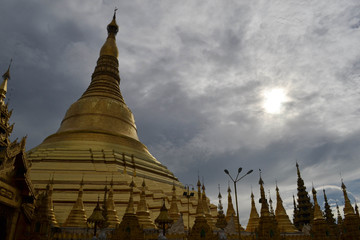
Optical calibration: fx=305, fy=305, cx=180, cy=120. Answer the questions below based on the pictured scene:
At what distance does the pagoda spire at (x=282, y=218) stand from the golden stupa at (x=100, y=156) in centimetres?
560

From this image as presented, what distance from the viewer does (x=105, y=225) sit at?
1680 centimetres

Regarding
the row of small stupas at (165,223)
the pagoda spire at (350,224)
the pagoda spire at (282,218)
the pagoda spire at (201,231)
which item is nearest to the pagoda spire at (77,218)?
the row of small stupas at (165,223)

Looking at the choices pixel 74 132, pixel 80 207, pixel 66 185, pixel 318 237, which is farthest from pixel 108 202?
pixel 74 132

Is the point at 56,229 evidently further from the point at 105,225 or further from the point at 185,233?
the point at 185,233

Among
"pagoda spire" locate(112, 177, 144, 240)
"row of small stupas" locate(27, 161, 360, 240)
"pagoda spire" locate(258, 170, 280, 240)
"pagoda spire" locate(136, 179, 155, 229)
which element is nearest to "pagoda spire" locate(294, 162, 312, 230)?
"row of small stupas" locate(27, 161, 360, 240)

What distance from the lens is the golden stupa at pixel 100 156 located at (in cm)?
2270

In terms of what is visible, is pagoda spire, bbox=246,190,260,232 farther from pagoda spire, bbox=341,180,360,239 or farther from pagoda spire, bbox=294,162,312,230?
pagoda spire, bbox=294,162,312,230

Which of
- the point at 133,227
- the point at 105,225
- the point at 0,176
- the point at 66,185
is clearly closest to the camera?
the point at 0,176

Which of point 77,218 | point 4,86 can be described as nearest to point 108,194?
point 77,218

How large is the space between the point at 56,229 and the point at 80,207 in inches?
118

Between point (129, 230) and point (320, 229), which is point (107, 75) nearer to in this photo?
point (129, 230)

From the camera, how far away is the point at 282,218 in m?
22.3

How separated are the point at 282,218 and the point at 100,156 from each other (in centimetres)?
1646

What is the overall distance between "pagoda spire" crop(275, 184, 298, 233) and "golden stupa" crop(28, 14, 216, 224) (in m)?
5.60
